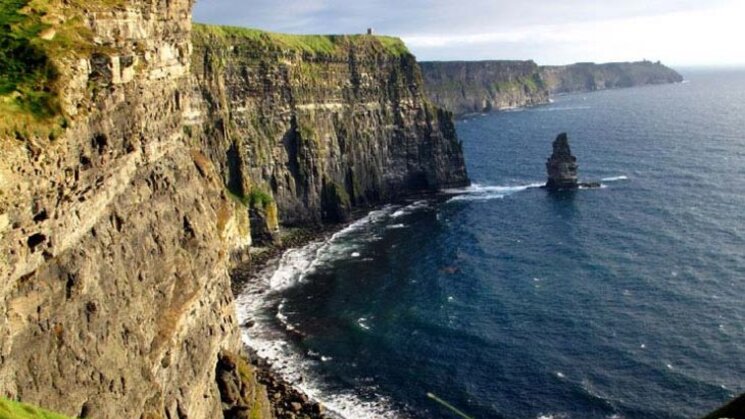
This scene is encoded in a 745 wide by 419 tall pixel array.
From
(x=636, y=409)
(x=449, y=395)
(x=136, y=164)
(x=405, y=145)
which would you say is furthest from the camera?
(x=405, y=145)

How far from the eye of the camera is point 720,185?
13462 cm

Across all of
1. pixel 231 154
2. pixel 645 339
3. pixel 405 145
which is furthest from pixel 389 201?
pixel 645 339

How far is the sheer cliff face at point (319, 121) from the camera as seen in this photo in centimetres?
11050

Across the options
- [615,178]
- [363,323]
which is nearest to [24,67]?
[363,323]

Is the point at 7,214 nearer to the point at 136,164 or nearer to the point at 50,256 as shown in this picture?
the point at 50,256

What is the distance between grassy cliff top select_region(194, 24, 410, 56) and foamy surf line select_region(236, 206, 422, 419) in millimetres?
38710

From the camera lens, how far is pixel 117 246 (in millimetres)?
40156

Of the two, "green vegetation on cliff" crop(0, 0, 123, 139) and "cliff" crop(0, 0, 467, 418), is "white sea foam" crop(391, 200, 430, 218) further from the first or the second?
"green vegetation on cliff" crop(0, 0, 123, 139)

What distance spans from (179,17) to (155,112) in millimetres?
11398

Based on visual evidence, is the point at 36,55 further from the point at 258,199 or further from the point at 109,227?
the point at 258,199

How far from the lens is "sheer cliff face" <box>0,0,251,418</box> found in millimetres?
30344

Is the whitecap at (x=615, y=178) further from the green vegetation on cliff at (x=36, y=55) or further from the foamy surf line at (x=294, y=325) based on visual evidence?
the green vegetation on cliff at (x=36, y=55)

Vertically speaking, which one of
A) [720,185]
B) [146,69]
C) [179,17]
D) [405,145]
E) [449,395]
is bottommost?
[449,395]

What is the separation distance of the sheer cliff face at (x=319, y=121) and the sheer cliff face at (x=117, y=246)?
5150cm
